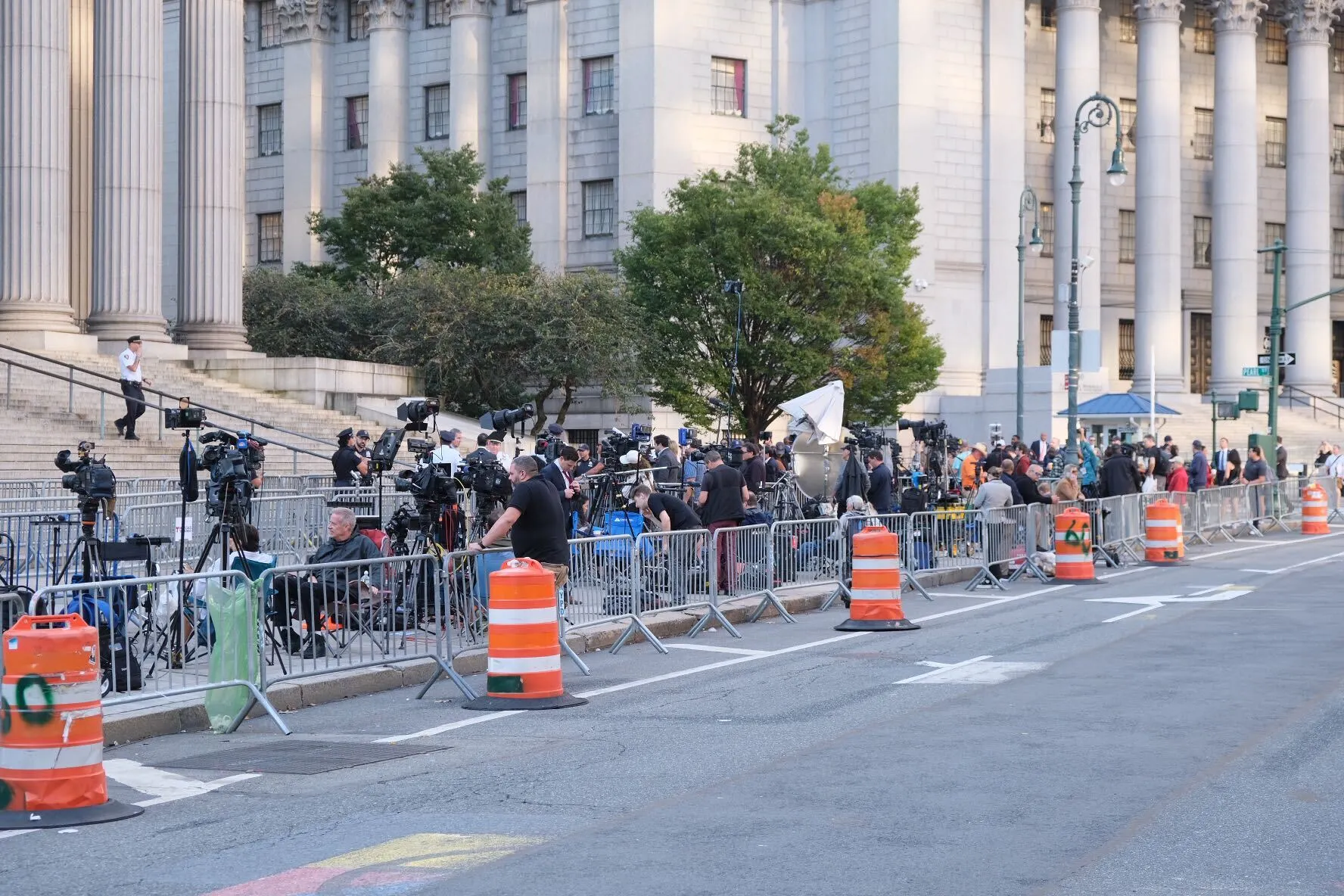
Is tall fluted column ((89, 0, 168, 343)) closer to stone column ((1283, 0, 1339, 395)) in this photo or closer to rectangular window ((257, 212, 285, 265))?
rectangular window ((257, 212, 285, 265))

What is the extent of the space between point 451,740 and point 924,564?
12601 millimetres

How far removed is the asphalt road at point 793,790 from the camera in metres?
7.50

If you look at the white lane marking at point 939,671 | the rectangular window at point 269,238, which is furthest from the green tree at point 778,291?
the white lane marking at point 939,671

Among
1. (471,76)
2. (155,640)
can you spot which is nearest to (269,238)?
(471,76)

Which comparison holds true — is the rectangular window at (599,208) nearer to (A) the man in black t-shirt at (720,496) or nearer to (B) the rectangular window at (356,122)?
(B) the rectangular window at (356,122)

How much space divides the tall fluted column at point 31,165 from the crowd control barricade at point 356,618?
22607 millimetres

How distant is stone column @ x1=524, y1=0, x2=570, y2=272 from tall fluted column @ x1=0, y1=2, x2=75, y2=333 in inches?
887

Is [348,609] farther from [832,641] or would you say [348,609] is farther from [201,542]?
[201,542]

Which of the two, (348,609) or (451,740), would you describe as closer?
(451,740)

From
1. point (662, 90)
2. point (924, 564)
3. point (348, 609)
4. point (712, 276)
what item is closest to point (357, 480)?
point (924, 564)

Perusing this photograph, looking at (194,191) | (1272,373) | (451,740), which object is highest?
(194,191)

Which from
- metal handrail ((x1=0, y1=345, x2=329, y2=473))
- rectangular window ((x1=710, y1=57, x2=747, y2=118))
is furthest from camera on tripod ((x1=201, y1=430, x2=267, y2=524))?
rectangular window ((x1=710, y1=57, x2=747, y2=118))

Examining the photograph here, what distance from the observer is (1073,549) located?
24.1 m

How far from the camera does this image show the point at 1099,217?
204 feet
